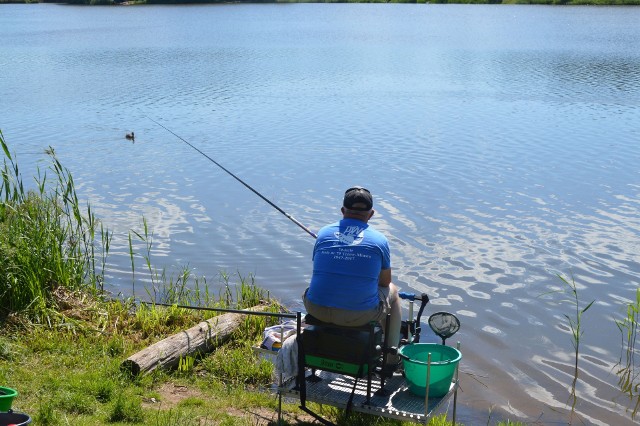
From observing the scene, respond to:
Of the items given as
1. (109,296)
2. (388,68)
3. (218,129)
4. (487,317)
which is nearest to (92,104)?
(218,129)

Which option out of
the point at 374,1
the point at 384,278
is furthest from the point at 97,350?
the point at 374,1

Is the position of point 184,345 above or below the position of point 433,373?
below

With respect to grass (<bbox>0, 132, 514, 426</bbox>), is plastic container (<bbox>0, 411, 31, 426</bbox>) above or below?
above

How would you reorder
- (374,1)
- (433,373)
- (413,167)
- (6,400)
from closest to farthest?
1. (6,400)
2. (433,373)
3. (413,167)
4. (374,1)

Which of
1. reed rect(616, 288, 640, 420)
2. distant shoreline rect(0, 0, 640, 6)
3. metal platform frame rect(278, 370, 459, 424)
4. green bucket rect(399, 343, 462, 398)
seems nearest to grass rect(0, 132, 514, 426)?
metal platform frame rect(278, 370, 459, 424)

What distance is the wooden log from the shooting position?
578cm

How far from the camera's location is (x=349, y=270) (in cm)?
488

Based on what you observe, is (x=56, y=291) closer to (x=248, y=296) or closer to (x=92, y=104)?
(x=248, y=296)

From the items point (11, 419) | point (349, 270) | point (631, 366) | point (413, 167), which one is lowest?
point (631, 366)

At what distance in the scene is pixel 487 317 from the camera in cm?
822

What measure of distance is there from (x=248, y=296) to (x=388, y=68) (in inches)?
800

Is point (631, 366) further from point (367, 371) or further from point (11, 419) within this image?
point (11, 419)

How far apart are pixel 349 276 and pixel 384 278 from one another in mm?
291

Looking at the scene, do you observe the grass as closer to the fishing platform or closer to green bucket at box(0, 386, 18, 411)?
the fishing platform
